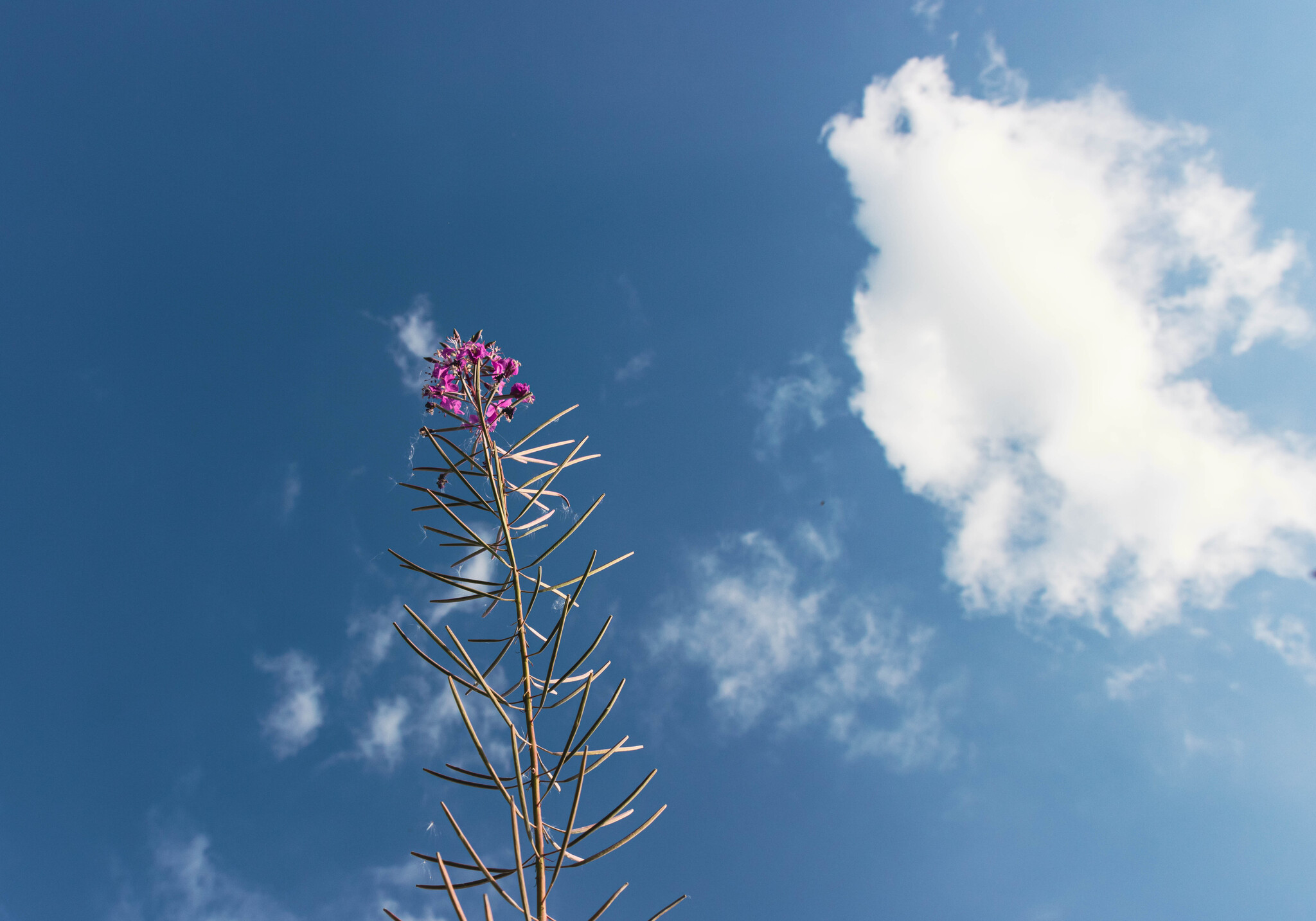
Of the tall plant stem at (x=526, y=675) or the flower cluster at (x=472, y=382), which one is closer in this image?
the tall plant stem at (x=526, y=675)

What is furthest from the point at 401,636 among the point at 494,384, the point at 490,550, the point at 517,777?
the point at 494,384

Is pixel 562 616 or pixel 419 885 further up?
pixel 562 616

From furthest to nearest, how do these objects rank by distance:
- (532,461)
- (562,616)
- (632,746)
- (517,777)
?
(532,461) → (632,746) → (562,616) → (517,777)

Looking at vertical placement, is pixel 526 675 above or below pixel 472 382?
below

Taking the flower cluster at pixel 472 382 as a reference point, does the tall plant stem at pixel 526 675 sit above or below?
below

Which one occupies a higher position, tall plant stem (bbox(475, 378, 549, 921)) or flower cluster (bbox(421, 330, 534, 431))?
flower cluster (bbox(421, 330, 534, 431))

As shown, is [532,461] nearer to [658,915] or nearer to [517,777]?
[517,777]

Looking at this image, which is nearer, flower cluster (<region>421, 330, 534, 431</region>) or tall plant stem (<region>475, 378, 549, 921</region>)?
tall plant stem (<region>475, 378, 549, 921</region>)

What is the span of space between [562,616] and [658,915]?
3.54ft

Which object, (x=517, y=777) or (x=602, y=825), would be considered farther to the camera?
(x=602, y=825)

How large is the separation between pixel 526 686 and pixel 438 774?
25.1 inches

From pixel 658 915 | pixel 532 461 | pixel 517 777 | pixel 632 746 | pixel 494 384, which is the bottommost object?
pixel 658 915

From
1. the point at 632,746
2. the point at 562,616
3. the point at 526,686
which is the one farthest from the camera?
the point at 632,746

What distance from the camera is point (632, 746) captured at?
2643mm
